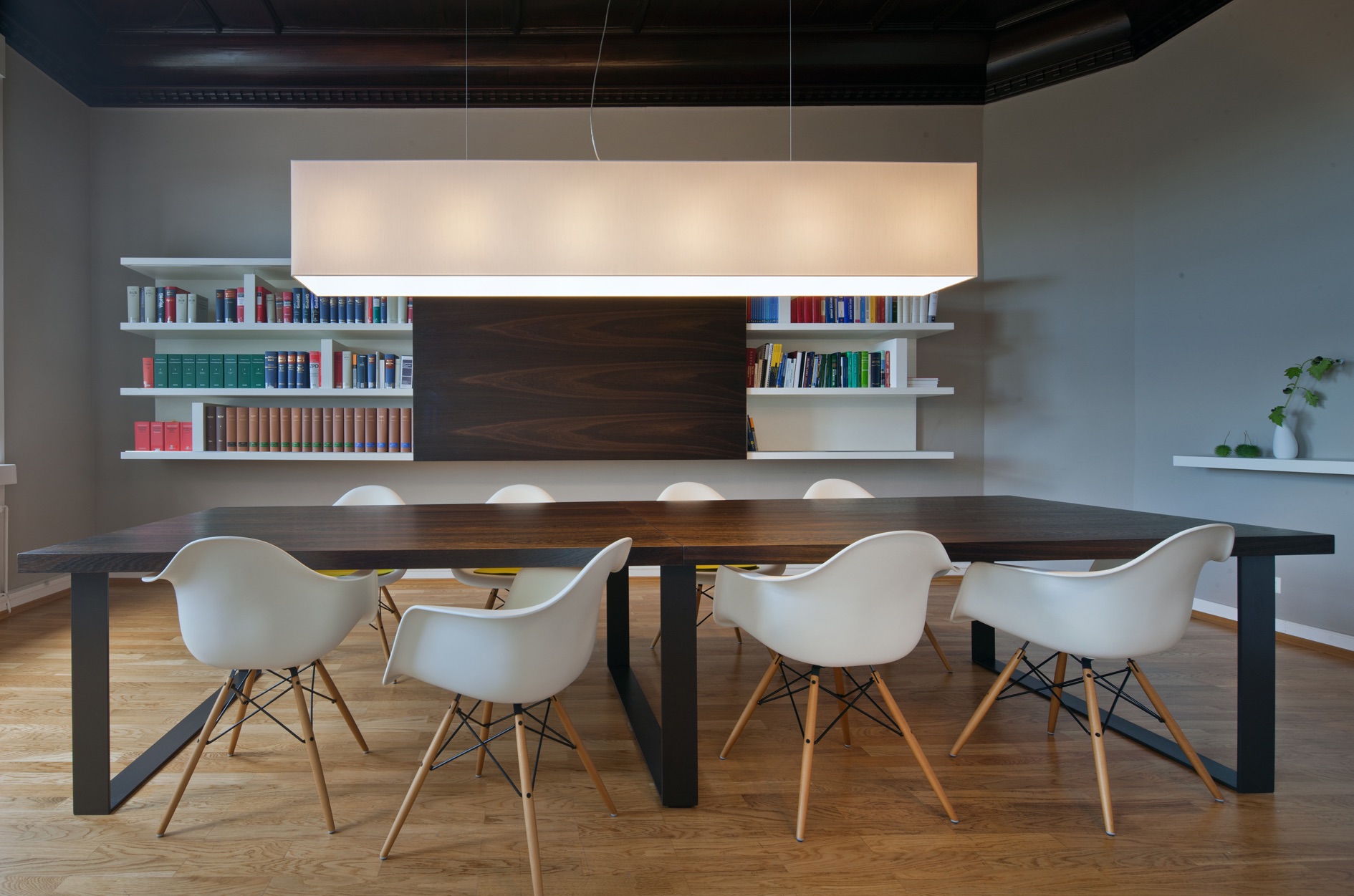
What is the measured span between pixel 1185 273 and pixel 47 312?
6.36m

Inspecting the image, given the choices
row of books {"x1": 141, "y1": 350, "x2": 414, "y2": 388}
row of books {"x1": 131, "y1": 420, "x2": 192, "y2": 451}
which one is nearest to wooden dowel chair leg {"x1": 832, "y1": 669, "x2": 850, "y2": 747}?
row of books {"x1": 141, "y1": 350, "x2": 414, "y2": 388}

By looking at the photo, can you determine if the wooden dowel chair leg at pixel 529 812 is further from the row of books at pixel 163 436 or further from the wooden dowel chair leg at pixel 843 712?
the row of books at pixel 163 436

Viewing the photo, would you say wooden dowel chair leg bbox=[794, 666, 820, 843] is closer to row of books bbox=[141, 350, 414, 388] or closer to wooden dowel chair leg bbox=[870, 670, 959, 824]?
wooden dowel chair leg bbox=[870, 670, 959, 824]

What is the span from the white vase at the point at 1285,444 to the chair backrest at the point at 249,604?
13.1 ft

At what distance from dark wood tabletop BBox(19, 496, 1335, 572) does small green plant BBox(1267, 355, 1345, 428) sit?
4.47 feet

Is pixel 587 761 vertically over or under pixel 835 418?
A: under

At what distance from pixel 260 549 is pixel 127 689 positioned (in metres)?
1.60

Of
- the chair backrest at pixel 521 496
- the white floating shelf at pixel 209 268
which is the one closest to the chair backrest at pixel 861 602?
the chair backrest at pixel 521 496

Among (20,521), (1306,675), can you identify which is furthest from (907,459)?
(20,521)

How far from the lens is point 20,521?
13.1ft

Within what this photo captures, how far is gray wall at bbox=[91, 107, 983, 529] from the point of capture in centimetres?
462

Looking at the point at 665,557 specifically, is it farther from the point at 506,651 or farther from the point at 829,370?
the point at 829,370

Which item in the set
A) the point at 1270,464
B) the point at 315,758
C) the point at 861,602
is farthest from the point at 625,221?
the point at 1270,464

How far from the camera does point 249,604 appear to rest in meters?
1.79
